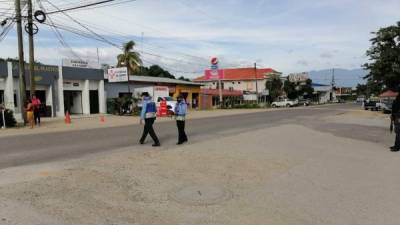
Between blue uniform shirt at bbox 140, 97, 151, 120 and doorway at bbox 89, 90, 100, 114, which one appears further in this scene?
doorway at bbox 89, 90, 100, 114

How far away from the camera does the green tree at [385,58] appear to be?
3922 cm

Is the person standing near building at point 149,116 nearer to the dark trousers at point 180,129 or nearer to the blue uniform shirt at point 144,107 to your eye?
the blue uniform shirt at point 144,107

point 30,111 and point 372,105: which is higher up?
point 30,111

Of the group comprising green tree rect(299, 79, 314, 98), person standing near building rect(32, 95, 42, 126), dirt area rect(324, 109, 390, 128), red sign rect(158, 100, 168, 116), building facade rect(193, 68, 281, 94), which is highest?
building facade rect(193, 68, 281, 94)

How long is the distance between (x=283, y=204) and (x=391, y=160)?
5.19m

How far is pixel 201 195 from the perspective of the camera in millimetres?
6629

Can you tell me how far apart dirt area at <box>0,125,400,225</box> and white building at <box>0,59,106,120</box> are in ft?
75.7

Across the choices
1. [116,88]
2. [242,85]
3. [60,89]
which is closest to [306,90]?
[242,85]

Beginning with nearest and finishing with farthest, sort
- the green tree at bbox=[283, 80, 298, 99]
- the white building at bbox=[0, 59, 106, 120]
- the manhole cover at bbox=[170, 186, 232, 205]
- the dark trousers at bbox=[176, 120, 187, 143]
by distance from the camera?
the manhole cover at bbox=[170, 186, 232, 205]
the dark trousers at bbox=[176, 120, 187, 143]
the white building at bbox=[0, 59, 106, 120]
the green tree at bbox=[283, 80, 298, 99]

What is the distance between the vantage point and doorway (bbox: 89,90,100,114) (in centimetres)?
3822

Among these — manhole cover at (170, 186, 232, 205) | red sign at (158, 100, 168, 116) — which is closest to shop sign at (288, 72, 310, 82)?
red sign at (158, 100, 168, 116)

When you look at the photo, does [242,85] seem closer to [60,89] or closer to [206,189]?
[60,89]

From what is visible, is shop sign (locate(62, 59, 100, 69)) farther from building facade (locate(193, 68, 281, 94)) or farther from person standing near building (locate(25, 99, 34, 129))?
building facade (locate(193, 68, 281, 94))

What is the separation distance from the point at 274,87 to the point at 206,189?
8054 centimetres
